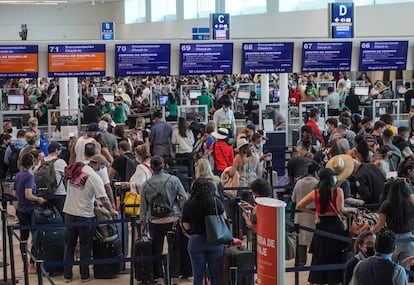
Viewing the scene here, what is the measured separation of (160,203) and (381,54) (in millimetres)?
10525

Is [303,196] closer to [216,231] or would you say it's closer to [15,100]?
[216,231]

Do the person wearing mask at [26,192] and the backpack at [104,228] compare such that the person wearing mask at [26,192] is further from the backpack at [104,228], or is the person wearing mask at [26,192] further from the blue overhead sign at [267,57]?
the blue overhead sign at [267,57]

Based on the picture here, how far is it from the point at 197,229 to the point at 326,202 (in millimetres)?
1499

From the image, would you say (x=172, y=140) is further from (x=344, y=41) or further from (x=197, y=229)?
(x=197, y=229)

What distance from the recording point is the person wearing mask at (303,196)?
8898mm

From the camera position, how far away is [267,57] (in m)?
16.7

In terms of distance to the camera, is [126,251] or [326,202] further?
[126,251]

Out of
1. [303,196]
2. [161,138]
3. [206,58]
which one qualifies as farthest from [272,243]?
[206,58]

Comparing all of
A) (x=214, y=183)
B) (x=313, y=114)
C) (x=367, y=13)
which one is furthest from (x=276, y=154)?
(x=367, y=13)

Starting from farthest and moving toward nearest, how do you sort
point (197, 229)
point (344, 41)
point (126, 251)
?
1. point (344, 41)
2. point (126, 251)
3. point (197, 229)

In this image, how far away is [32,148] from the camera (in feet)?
34.7

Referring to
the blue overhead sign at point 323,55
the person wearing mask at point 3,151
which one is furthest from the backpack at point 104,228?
the blue overhead sign at point 323,55

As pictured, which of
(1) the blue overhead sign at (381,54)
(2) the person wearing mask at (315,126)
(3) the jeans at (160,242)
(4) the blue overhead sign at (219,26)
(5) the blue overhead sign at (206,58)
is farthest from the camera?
(4) the blue overhead sign at (219,26)

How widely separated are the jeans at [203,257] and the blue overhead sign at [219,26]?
2150cm
